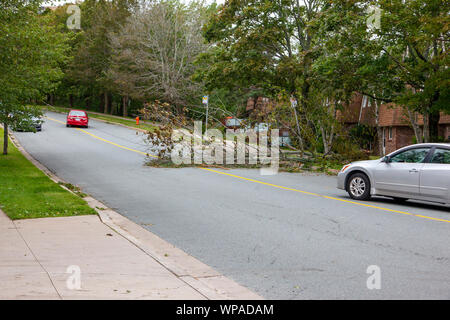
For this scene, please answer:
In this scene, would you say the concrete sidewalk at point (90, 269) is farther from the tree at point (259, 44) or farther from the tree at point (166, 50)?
the tree at point (166, 50)

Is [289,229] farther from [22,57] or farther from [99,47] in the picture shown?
[99,47]

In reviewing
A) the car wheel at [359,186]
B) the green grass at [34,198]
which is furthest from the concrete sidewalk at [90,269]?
the car wheel at [359,186]

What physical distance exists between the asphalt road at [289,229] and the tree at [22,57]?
10.7ft

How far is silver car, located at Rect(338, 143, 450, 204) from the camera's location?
38.6 feet

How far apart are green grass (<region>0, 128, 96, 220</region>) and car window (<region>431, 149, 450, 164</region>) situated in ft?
25.7

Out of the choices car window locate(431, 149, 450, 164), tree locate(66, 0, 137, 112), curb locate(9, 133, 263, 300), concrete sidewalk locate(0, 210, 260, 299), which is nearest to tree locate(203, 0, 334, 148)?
car window locate(431, 149, 450, 164)

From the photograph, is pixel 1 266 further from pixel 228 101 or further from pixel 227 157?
pixel 228 101

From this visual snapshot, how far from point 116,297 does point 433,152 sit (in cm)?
915

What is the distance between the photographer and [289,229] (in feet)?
31.4

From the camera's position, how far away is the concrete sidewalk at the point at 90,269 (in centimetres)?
558

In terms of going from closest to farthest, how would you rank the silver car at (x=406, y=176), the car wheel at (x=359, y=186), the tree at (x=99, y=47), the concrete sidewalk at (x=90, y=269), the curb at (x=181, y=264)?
the concrete sidewalk at (x=90, y=269) < the curb at (x=181, y=264) < the silver car at (x=406, y=176) < the car wheel at (x=359, y=186) < the tree at (x=99, y=47)

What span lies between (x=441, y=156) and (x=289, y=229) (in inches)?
184

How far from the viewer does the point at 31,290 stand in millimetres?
5543

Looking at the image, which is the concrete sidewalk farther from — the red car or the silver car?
the red car
